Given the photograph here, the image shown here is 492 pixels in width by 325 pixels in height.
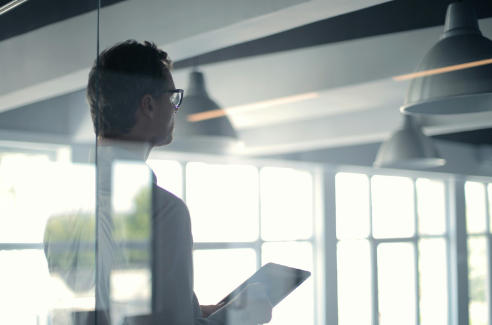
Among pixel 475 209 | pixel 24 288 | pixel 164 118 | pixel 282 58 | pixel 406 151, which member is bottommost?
pixel 24 288

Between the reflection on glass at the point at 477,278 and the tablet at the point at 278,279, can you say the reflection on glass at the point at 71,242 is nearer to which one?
the tablet at the point at 278,279

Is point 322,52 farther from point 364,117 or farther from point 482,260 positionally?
point 482,260

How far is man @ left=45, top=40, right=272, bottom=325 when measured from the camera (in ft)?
3.65

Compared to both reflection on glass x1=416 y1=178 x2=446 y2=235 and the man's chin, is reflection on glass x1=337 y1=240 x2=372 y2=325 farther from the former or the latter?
the man's chin

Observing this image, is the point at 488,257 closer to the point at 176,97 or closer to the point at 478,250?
the point at 478,250

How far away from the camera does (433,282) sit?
1.03 m

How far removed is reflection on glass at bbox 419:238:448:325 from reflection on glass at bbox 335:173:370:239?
0.13 meters

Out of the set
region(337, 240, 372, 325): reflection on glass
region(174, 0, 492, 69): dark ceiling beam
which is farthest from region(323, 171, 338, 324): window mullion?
region(174, 0, 492, 69): dark ceiling beam

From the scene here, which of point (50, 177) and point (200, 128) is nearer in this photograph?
point (200, 128)

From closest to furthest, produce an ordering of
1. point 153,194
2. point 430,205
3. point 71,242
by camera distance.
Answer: point 430,205 < point 153,194 < point 71,242

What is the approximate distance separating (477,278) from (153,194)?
0.69 meters

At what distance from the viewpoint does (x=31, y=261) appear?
1414mm

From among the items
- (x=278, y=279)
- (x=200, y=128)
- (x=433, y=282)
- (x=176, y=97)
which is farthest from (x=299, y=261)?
(x=176, y=97)

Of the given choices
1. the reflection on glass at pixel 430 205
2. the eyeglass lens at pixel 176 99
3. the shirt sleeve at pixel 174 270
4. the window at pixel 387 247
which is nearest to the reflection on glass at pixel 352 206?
the window at pixel 387 247
